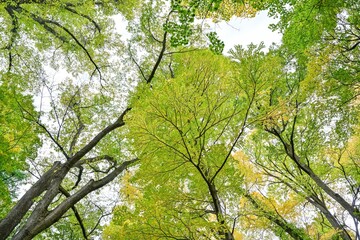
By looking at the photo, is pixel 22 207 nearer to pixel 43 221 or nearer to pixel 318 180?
Answer: pixel 43 221

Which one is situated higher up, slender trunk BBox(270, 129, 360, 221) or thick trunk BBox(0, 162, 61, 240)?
slender trunk BBox(270, 129, 360, 221)

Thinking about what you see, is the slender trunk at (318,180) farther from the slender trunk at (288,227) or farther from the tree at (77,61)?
the tree at (77,61)

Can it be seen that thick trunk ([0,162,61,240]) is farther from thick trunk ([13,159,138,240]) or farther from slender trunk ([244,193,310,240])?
slender trunk ([244,193,310,240])

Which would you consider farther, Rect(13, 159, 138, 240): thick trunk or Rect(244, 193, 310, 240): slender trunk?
Rect(244, 193, 310, 240): slender trunk

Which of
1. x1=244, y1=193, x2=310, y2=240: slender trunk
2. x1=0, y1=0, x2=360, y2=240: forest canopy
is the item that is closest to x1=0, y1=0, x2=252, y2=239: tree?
x1=0, y1=0, x2=360, y2=240: forest canopy

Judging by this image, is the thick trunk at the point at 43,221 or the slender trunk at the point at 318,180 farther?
the slender trunk at the point at 318,180

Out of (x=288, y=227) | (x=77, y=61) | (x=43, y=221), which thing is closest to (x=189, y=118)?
(x=43, y=221)

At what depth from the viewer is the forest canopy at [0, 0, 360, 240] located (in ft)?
10.5

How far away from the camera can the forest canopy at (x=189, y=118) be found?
10.5ft

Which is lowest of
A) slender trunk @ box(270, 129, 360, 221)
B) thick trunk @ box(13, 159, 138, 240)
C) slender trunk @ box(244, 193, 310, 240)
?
thick trunk @ box(13, 159, 138, 240)

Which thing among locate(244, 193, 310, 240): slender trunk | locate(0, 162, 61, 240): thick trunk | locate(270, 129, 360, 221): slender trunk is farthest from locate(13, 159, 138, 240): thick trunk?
locate(270, 129, 360, 221): slender trunk

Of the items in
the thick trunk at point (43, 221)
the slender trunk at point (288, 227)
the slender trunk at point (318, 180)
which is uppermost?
the slender trunk at point (318, 180)

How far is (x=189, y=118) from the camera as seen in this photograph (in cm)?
319

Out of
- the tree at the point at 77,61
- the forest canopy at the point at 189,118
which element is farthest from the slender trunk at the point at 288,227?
the tree at the point at 77,61
